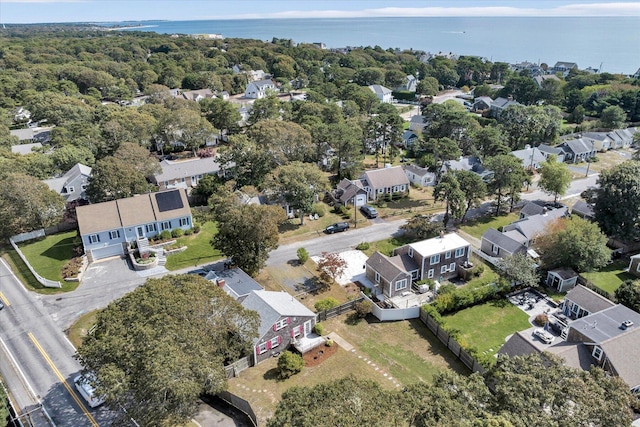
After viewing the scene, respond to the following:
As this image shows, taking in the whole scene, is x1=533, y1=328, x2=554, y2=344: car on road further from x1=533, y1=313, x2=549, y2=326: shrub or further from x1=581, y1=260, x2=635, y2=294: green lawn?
x1=581, y1=260, x2=635, y2=294: green lawn

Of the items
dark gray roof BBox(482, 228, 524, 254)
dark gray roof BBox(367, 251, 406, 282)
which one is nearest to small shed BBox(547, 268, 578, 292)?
dark gray roof BBox(482, 228, 524, 254)

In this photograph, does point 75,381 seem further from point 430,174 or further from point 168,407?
point 430,174

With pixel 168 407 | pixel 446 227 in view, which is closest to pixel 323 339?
pixel 168 407

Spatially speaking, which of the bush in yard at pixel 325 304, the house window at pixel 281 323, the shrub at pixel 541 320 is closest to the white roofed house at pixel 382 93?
the bush in yard at pixel 325 304

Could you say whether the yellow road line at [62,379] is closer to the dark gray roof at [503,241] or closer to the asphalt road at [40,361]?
the asphalt road at [40,361]

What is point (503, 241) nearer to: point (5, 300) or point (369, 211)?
point (369, 211)

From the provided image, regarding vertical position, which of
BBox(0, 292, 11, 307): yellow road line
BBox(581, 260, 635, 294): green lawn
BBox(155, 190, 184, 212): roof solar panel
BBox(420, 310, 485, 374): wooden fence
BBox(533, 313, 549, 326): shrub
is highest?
BBox(155, 190, 184, 212): roof solar panel

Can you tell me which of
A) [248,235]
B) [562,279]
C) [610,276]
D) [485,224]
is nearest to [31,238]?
[248,235]
